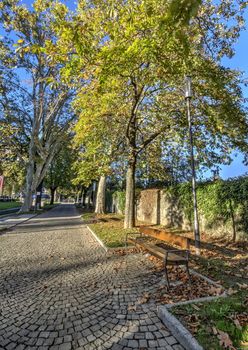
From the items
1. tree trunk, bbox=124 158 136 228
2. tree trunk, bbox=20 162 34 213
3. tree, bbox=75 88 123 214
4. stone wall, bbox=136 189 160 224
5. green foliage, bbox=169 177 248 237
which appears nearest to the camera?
green foliage, bbox=169 177 248 237

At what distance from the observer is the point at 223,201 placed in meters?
10.6

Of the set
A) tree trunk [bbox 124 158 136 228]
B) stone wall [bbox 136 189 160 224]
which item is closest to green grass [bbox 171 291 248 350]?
tree trunk [bbox 124 158 136 228]

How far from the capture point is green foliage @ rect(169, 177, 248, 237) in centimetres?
955

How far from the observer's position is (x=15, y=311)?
407 centimetres

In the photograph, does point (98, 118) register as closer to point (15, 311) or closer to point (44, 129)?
point (15, 311)

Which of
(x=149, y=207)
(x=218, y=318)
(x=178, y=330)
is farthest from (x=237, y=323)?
(x=149, y=207)

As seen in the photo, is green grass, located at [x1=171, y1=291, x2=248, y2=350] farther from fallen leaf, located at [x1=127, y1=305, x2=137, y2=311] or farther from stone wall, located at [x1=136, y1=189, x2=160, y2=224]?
stone wall, located at [x1=136, y1=189, x2=160, y2=224]

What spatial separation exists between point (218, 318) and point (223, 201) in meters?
7.68

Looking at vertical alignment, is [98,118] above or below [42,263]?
above

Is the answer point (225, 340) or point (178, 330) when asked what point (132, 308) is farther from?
point (225, 340)

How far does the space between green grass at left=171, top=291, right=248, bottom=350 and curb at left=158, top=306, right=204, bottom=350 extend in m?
0.09

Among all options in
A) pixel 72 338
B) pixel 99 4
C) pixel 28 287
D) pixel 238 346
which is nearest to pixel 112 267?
pixel 28 287

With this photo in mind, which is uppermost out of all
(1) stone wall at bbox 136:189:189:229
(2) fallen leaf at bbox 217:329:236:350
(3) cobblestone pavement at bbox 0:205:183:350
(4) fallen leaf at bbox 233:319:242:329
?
(1) stone wall at bbox 136:189:189:229

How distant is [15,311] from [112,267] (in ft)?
9.10
